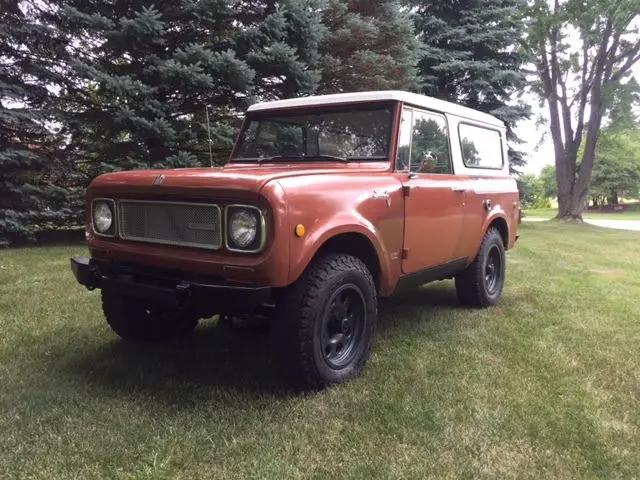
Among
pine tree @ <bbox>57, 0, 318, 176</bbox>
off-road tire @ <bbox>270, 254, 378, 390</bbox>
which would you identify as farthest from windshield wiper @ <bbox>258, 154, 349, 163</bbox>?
pine tree @ <bbox>57, 0, 318, 176</bbox>

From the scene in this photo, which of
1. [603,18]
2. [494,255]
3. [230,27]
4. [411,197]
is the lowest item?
[494,255]

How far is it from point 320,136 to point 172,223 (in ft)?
4.76

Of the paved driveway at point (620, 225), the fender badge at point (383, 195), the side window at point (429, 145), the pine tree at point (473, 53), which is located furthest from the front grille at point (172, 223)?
the paved driveway at point (620, 225)

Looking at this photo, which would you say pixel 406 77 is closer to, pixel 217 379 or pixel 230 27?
pixel 230 27

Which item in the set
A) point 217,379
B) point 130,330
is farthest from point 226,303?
point 130,330

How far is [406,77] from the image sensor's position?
471 inches

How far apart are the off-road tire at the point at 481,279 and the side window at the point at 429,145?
1040mm

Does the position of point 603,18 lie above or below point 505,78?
above

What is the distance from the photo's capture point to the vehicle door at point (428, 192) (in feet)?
12.9

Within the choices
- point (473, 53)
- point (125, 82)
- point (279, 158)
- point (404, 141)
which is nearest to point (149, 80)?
point (125, 82)

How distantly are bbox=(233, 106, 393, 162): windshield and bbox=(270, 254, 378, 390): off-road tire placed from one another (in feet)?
3.36

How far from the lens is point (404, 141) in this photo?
13.0ft

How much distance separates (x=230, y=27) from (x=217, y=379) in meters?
8.00

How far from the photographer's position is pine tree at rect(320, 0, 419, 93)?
10984 mm
